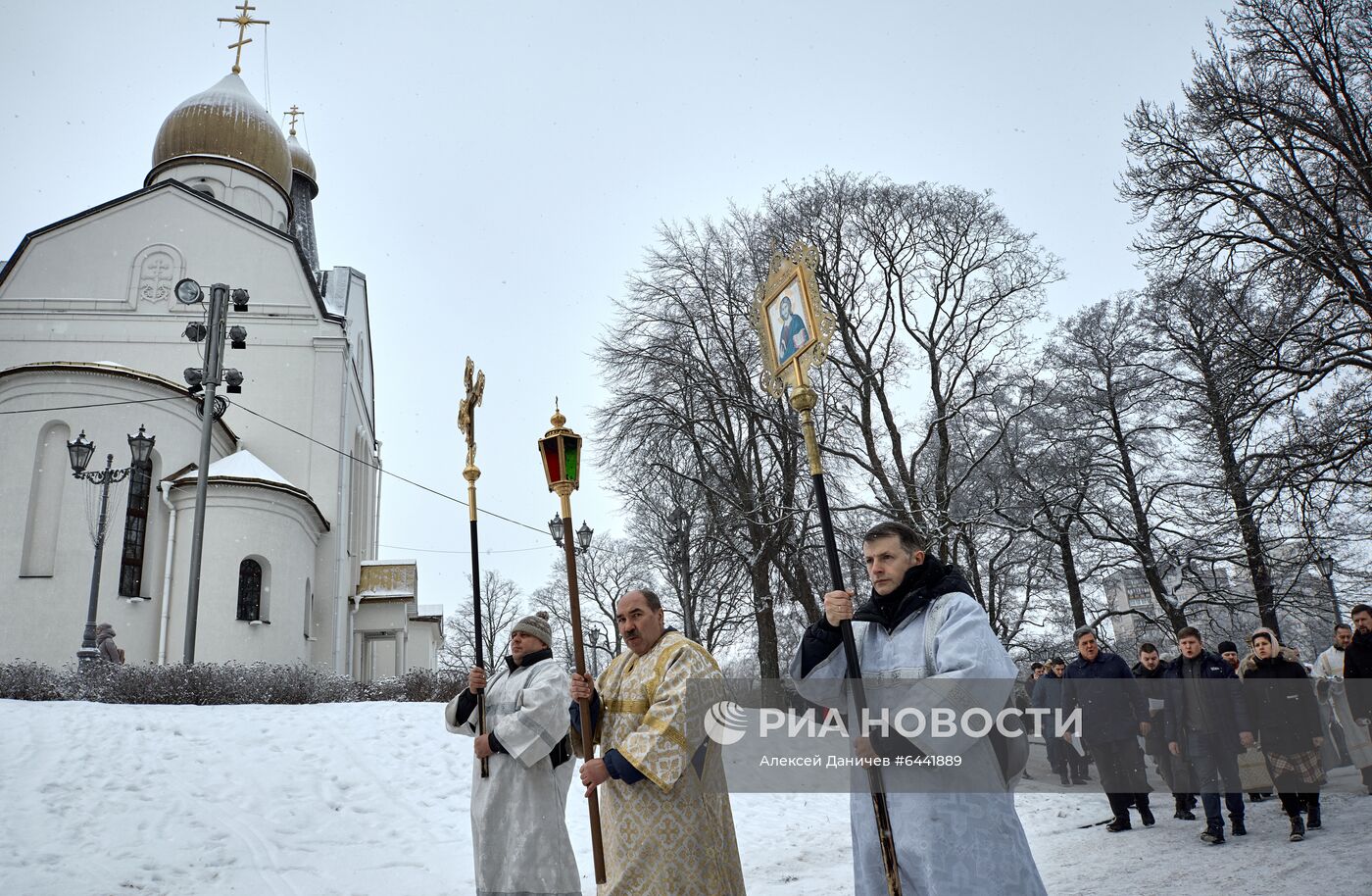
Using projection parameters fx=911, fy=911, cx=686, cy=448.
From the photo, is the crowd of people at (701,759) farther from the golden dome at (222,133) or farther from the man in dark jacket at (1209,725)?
the golden dome at (222,133)

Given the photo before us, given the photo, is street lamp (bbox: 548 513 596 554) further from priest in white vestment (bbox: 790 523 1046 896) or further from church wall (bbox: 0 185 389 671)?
priest in white vestment (bbox: 790 523 1046 896)

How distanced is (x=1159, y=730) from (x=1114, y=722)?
834 millimetres

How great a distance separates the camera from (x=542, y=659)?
18.1ft

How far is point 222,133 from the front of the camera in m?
27.3

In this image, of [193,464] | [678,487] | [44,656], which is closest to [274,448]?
[193,464]

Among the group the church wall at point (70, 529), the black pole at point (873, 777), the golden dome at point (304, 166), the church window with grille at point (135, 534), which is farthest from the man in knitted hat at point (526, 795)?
the golden dome at point (304, 166)

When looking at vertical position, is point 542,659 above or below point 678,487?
below

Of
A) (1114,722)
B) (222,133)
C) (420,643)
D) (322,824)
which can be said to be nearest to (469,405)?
(322,824)

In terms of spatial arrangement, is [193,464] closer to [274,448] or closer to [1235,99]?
[274,448]

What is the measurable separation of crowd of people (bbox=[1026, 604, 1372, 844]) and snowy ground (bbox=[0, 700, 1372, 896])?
30 cm

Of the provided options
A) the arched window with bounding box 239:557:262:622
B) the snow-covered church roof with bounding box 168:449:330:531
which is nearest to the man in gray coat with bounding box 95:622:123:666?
the arched window with bounding box 239:557:262:622

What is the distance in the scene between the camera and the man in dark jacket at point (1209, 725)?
23.9ft

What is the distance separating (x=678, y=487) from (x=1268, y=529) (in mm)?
11820

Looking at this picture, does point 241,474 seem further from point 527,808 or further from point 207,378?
point 527,808
